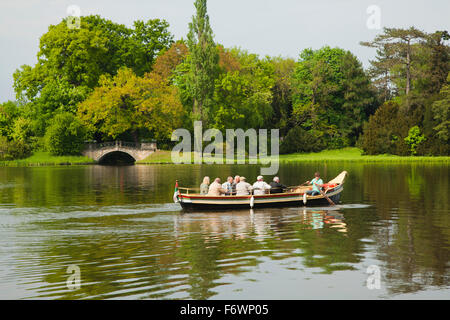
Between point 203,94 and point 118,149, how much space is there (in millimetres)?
17871

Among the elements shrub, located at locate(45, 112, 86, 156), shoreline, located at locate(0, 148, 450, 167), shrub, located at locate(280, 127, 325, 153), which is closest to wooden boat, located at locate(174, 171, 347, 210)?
shoreline, located at locate(0, 148, 450, 167)

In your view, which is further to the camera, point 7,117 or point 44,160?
point 7,117

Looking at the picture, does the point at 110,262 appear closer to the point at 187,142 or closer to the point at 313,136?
the point at 187,142

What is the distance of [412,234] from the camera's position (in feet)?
71.4

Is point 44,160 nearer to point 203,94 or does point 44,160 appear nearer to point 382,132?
point 203,94

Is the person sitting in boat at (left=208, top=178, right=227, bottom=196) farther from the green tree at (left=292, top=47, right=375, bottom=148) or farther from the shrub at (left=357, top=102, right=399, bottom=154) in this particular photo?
the green tree at (left=292, top=47, right=375, bottom=148)

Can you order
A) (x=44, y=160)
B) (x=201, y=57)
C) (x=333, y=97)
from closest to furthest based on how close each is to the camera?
(x=201, y=57) → (x=44, y=160) → (x=333, y=97)

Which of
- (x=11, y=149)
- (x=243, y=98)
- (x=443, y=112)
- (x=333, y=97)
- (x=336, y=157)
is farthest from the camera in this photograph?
(x=333, y=97)

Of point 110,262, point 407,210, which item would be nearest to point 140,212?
point 110,262

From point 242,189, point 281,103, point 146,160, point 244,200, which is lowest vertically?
point 244,200

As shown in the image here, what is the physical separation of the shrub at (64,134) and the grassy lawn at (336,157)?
438 inches

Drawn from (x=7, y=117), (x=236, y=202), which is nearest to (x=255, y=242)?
(x=236, y=202)

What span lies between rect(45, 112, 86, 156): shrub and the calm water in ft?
172
